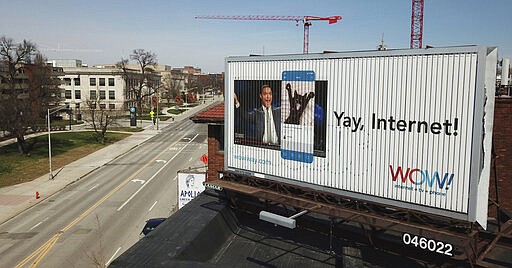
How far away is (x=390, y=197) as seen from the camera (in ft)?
40.7

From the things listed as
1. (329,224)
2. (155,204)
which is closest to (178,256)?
(329,224)

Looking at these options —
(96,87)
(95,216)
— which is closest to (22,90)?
(96,87)

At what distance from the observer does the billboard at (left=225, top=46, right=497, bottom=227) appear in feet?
35.0

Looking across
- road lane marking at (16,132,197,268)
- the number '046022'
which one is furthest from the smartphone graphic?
road lane marking at (16,132,197,268)

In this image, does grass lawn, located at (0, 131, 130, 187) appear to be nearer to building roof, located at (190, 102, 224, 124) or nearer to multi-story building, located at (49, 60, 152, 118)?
building roof, located at (190, 102, 224, 124)

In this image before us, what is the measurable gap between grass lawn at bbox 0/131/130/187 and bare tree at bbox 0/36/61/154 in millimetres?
2509

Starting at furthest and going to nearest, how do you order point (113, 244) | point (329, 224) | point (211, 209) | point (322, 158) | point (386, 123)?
point (113, 244), point (211, 209), point (329, 224), point (322, 158), point (386, 123)

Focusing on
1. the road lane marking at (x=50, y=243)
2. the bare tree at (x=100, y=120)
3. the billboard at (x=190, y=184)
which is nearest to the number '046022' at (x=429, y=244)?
the billboard at (x=190, y=184)

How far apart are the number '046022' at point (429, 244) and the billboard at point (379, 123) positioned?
2.95ft

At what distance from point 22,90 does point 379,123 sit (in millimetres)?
98524

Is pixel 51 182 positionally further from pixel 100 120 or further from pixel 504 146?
pixel 504 146

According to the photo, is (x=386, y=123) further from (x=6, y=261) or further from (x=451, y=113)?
(x=6, y=261)

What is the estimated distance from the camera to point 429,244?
11391mm

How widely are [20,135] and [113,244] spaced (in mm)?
35174
